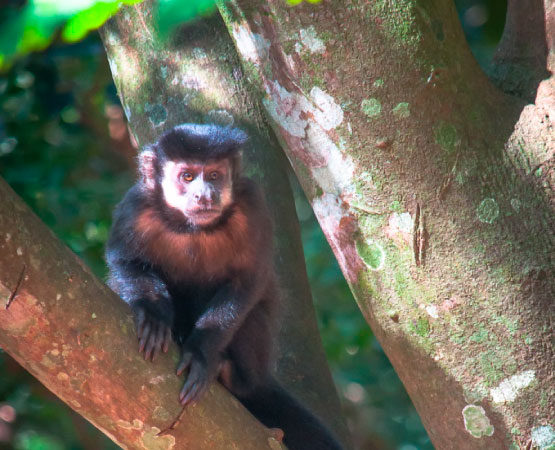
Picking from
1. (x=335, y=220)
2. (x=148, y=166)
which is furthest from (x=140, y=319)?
(x=148, y=166)

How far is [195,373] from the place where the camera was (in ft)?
8.05

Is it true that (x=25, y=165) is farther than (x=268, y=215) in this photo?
Yes

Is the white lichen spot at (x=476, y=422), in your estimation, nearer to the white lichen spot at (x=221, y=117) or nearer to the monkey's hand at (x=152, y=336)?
the monkey's hand at (x=152, y=336)

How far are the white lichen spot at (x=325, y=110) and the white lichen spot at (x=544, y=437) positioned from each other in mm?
1227

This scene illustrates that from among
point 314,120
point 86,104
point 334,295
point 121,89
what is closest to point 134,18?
point 121,89

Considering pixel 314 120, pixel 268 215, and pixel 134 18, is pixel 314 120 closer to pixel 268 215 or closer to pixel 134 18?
pixel 268 215

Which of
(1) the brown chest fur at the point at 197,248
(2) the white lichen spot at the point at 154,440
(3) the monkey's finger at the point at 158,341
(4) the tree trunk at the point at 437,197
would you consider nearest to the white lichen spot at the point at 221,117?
(1) the brown chest fur at the point at 197,248

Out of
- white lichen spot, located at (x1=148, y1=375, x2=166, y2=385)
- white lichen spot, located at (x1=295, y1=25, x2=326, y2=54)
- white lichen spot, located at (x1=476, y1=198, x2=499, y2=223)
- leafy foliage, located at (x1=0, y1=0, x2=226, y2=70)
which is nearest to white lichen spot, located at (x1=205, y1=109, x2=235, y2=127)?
white lichen spot, located at (x1=295, y1=25, x2=326, y2=54)

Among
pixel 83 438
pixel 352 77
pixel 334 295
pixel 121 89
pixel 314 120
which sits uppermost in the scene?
pixel 352 77

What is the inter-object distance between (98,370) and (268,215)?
1528 millimetres

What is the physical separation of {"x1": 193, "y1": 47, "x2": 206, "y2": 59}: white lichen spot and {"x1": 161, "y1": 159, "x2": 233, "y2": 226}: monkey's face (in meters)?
0.55

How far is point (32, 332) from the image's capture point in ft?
6.80

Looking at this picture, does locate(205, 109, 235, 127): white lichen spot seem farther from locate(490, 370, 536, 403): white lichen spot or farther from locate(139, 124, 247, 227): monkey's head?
locate(490, 370, 536, 403): white lichen spot

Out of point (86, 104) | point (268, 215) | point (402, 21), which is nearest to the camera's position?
point (402, 21)
